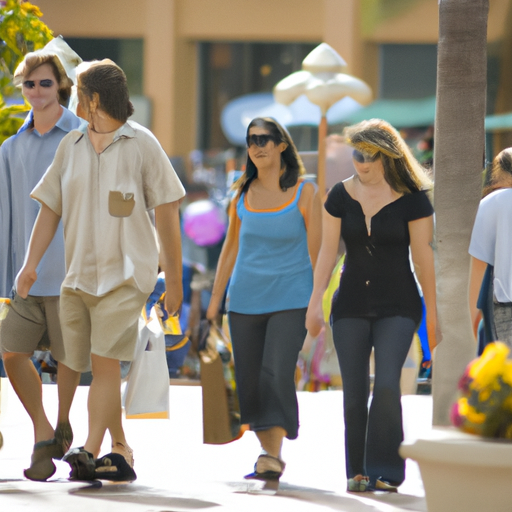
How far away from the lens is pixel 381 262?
633 centimetres

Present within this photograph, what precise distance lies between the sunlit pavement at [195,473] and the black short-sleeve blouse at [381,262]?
767mm

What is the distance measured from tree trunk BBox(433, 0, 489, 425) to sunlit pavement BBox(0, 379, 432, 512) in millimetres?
679

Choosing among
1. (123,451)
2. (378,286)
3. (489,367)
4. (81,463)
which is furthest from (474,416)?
(123,451)

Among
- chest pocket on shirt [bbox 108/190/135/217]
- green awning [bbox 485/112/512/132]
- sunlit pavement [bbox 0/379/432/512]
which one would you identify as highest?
green awning [bbox 485/112/512/132]

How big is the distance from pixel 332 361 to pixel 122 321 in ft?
11.8

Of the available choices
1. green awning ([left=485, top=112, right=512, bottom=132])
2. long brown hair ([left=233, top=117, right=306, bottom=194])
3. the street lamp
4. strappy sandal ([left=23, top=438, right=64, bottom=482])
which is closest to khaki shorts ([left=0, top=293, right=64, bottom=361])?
strappy sandal ([left=23, top=438, right=64, bottom=482])

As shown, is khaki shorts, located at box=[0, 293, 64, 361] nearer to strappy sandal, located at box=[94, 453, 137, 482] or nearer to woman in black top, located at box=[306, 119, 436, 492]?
strappy sandal, located at box=[94, 453, 137, 482]

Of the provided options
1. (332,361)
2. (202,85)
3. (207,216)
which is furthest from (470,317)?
(202,85)

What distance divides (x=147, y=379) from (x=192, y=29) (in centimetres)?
965

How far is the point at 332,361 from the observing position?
959 cm

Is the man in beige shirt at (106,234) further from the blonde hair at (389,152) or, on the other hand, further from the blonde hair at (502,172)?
the blonde hair at (502,172)

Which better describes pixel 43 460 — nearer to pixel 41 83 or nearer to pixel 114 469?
pixel 114 469

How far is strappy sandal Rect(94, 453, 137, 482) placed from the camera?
20.0 ft

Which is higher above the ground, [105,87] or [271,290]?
[105,87]
